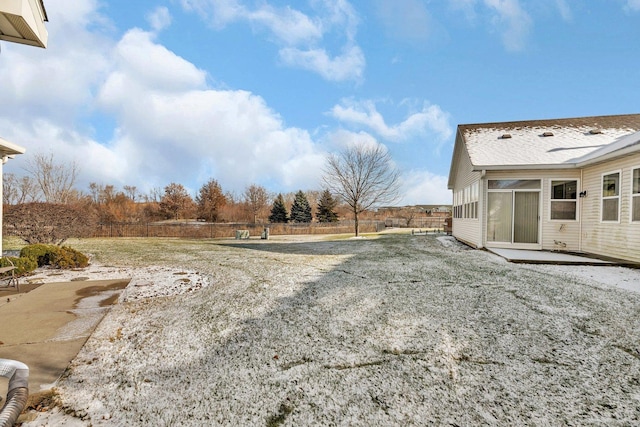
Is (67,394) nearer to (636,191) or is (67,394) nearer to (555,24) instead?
(636,191)

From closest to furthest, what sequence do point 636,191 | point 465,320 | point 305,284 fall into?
point 465,320 → point 305,284 → point 636,191

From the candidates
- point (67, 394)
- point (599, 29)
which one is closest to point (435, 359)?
point (67, 394)

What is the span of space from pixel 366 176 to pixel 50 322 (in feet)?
59.7

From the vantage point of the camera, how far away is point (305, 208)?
34.2m

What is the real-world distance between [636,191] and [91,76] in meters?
16.5

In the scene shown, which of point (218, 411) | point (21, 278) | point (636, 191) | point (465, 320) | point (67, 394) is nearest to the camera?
point (218, 411)

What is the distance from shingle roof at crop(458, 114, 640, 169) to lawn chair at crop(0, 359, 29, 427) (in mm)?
10529

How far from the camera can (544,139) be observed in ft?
35.3

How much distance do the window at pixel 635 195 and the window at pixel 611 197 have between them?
47 cm

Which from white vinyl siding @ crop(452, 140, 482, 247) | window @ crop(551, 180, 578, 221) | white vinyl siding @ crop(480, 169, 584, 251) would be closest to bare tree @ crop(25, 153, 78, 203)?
white vinyl siding @ crop(452, 140, 482, 247)

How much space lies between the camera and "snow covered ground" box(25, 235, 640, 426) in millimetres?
1998

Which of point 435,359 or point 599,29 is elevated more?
point 599,29

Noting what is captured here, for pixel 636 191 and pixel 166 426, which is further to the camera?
pixel 636 191

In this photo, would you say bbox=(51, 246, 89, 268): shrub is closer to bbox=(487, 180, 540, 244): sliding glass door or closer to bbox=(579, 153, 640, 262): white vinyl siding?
bbox=(487, 180, 540, 244): sliding glass door
